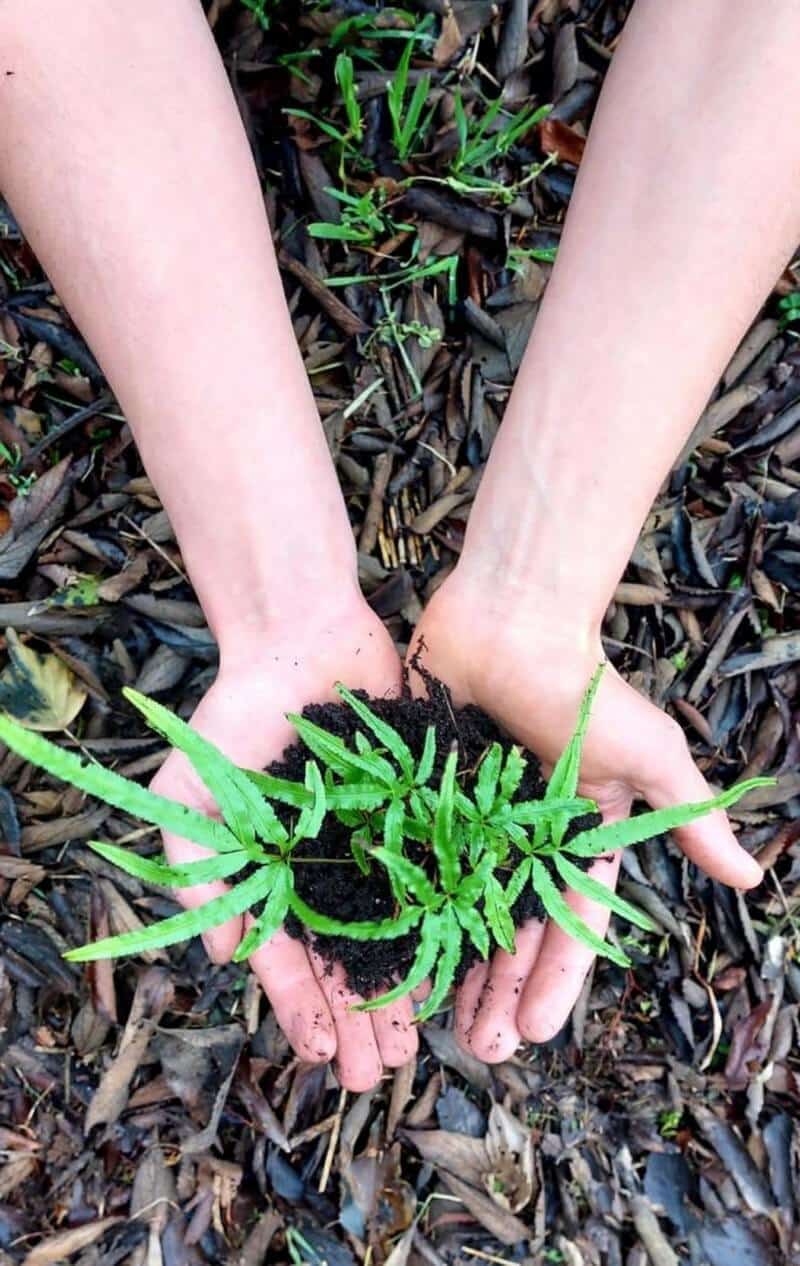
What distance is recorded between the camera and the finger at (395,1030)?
1.71 metres

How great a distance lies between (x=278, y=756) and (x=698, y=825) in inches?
26.5

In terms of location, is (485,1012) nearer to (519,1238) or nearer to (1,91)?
(519,1238)

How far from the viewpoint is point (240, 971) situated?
208 cm

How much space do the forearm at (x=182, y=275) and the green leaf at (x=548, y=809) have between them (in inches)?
22.0

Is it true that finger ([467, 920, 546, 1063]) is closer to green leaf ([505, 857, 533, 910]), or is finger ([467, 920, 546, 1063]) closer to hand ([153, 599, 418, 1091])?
hand ([153, 599, 418, 1091])

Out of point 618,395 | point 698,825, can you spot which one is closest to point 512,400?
point 618,395

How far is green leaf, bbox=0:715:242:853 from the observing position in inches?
40.6

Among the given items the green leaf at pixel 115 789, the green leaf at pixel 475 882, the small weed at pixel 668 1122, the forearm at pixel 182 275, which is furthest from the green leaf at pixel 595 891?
the small weed at pixel 668 1122

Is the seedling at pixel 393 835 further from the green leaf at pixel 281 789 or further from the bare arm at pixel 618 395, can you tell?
the bare arm at pixel 618 395

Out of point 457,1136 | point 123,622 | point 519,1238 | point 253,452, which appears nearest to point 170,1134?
point 457,1136

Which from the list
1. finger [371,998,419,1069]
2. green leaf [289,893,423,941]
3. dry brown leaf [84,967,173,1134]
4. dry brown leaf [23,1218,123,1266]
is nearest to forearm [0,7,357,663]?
green leaf [289,893,423,941]

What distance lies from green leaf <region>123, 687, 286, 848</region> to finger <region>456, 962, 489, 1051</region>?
0.63 m

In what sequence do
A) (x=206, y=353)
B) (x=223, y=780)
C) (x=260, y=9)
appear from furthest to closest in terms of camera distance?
1. (x=260, y=9)
2. (x=206, y=353)
3. (x=223, y=780)

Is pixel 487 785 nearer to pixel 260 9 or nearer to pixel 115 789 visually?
pixel 115 789
